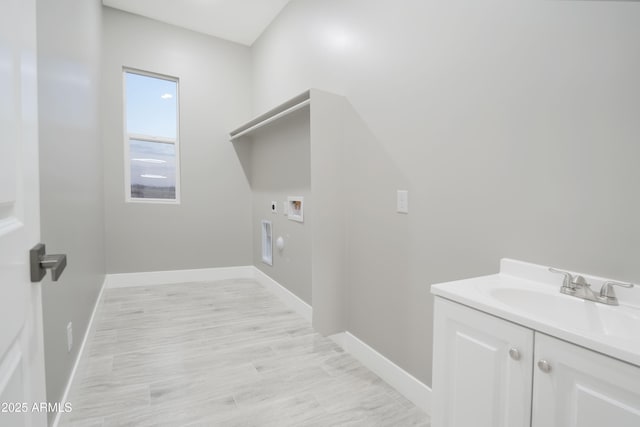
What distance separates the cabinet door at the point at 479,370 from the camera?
858 millimetres

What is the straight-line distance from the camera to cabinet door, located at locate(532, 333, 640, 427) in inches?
26.3

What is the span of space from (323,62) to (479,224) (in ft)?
6.19

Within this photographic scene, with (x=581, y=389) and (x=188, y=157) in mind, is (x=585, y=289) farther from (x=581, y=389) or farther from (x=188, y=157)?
(x=188, y=157)

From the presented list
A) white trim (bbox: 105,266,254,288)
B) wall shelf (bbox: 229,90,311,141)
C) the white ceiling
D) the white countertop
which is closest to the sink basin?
the white countertop

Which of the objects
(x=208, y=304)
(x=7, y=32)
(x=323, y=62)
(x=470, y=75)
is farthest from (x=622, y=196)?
(x=208, y=304)

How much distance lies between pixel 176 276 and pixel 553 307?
3888 millimetres

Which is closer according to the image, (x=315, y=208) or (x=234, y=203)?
(x=315, y=208)

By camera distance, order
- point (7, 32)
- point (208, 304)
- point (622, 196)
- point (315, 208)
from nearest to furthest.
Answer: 1. point (7, 32)
2. point (622, 196)
3. point (315, 208)
4. point (208, 304)

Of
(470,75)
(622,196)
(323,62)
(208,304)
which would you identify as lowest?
(208,304)

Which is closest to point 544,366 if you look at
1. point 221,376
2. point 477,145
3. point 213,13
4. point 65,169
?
point 477,145

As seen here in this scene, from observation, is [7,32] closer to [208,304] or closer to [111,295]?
[208,304]

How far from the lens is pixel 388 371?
75.4 inches

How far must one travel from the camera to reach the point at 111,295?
11.1 feet

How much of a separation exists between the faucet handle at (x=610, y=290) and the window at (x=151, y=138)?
4.00 meters
